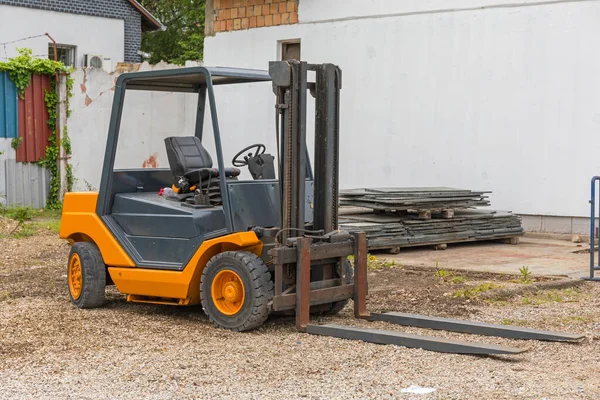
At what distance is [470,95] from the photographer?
54.7 ft

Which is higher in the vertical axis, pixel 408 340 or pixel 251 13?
pixel 251 13

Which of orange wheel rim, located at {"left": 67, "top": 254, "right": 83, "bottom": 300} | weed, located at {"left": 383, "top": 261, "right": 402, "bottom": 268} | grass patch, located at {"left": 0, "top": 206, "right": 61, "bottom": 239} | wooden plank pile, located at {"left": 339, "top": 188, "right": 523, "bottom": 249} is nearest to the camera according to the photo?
orange wheel rim, located at {"left": 67, "top": 254, "right": 83, "bottom": 300}

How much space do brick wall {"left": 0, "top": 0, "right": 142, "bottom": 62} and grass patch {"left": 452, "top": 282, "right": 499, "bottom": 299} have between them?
20940 millimetres

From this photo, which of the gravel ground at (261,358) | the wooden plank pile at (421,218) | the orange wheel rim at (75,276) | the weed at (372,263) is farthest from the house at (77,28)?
the gravel ground at (261,358)

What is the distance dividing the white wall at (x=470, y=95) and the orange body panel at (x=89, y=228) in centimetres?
869

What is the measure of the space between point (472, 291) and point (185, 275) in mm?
3395

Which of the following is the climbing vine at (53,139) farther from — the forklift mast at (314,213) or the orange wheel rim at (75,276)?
the forklift mast at (314,213)

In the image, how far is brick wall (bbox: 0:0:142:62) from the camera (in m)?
28.5

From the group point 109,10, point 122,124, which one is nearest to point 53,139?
point 122,124

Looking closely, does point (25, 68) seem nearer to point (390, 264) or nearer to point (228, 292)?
point (390, 264)

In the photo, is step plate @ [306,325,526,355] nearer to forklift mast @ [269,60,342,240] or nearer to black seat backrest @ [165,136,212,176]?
forklift mast @ [269,60,342,240]

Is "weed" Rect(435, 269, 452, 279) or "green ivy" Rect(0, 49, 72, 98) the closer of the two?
"weed" Rect(435, 269, 452, 279)

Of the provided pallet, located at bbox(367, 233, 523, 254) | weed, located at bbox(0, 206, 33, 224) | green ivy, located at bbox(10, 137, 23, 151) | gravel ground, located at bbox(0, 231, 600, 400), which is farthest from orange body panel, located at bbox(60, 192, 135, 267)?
green ivy, located at bbox(10, 137, 23, 151)

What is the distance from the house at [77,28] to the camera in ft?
91.3
